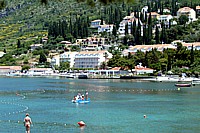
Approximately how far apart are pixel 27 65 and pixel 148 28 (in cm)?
3512

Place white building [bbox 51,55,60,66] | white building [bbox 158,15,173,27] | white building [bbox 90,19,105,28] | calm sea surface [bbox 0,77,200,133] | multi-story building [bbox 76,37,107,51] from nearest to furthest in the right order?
calm sea surface [bbox 0,77,200,133]
white building [bbox 51,55,60,66]
multi-story building [bbox 76,37,107,51]
white building [bbox 158,15,173,27]
white building [bbox 90,19,105,28]

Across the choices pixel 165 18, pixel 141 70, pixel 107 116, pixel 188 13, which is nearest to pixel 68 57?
pixel 165 18

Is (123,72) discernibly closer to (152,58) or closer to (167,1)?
(152,58)

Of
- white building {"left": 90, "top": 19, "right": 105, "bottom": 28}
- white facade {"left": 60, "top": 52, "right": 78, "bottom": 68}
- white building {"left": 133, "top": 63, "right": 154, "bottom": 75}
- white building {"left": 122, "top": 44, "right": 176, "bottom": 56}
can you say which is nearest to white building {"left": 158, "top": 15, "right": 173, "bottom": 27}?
white building {"left": 90, "top": 19, "right": 105, "bottom": 28}

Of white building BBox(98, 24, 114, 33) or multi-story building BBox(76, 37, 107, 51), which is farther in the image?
white building BBox(98, 24, 114, 33)

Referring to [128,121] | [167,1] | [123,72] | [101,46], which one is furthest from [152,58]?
[128,121]

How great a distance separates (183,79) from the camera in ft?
282

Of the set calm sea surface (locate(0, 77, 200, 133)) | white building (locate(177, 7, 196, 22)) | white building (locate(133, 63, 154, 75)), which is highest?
white building (locate(177, 7, 196, 22))

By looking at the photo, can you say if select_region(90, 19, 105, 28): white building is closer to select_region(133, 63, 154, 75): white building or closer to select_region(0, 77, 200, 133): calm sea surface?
select_region(133, 63, 154, 75): white building

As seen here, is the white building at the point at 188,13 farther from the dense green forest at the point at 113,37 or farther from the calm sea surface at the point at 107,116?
the calm sea surface at the point at 107,116

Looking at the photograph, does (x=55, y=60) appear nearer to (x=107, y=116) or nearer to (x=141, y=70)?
(x=141, y=70)

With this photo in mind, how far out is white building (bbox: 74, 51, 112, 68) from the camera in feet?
407

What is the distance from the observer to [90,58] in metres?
127

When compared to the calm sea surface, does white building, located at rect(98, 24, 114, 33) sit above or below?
above
